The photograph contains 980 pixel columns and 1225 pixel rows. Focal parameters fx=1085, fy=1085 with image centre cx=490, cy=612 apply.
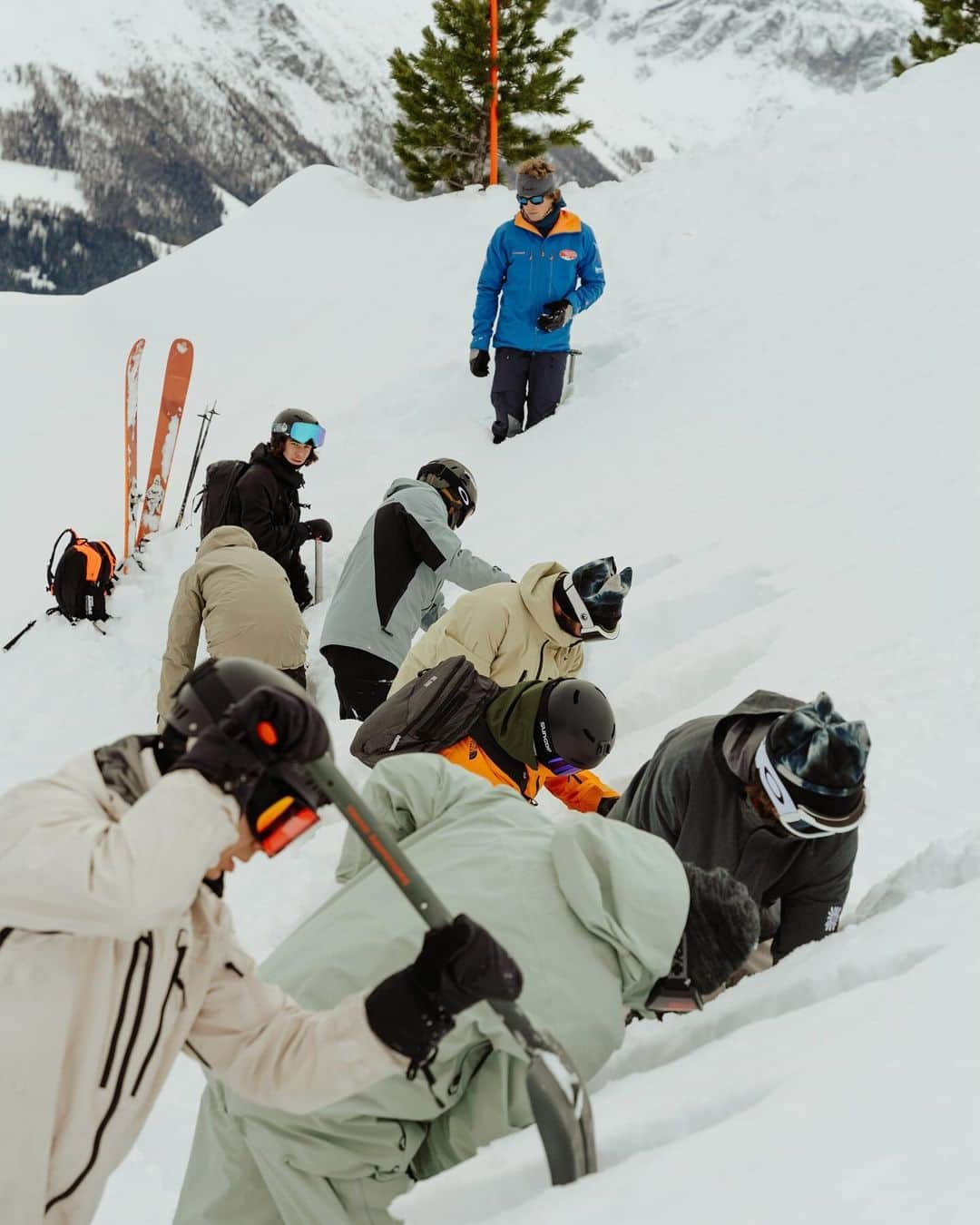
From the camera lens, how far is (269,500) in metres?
5.99

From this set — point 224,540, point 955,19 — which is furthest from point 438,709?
point 955,19

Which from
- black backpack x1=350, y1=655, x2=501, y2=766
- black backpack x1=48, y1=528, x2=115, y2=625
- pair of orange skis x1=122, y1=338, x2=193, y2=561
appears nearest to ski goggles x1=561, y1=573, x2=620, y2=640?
black backpack x1=350, y1=655, x2=501, y2=766

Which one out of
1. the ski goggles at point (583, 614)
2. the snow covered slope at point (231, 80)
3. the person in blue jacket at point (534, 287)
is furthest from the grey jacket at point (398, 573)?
the snow covered slope at point (231, 80)

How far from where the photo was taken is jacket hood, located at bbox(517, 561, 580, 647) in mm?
Answer: 3775

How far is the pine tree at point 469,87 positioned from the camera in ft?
57.1

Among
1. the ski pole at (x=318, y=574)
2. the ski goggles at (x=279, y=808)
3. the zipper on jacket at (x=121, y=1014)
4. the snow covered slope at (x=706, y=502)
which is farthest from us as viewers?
the ski pole at (x=318, y=574)

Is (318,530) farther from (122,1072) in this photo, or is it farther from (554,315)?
(122,1072)

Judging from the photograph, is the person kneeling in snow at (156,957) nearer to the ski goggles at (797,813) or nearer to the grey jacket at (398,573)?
the ski goggles at (797,813)

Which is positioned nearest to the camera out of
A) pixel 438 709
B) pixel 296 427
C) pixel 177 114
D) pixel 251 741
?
pixel 251 741

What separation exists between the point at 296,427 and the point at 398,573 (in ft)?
4.83

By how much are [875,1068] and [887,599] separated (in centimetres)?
367

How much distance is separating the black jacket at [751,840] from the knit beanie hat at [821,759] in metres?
0.15

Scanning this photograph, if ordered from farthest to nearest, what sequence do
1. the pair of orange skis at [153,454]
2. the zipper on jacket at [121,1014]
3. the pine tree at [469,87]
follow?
1. the pine tree at [469,87]
2. the pair of orange skis at [153,454]
3. the zipper on jacket at [121,1014]

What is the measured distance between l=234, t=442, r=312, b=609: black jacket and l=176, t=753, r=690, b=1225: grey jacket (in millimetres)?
4078
